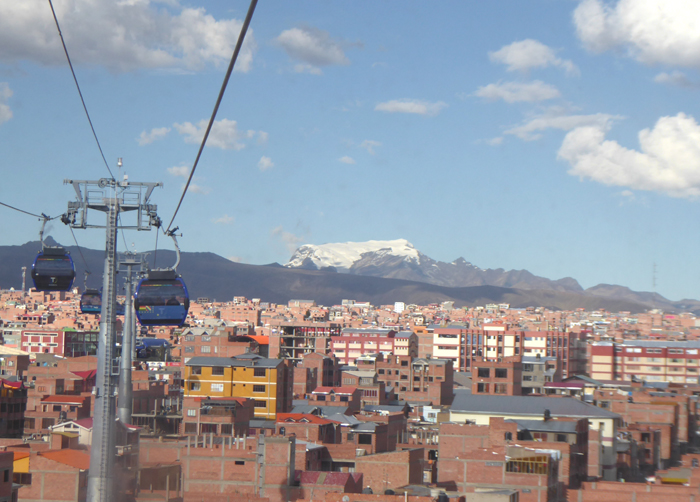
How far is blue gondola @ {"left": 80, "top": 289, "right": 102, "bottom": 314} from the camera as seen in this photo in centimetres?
1784

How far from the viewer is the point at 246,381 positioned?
112 ft

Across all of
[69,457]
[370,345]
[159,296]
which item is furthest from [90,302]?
[370,345]

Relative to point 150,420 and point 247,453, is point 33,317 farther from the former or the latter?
point 247,453

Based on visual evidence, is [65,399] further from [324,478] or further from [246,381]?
[324,478]

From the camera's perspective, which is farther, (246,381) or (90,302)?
(246,381)

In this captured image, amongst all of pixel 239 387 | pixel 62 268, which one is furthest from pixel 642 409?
pixel 62 268

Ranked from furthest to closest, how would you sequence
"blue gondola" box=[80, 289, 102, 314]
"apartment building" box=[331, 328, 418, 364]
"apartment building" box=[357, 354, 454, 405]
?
1. "apartment building" box=[331, 328, 418, 364]
2. "apartment building" box=[357, 354, 454, 405]
3. "blue gondola" box=[80, 289, 102, 314]

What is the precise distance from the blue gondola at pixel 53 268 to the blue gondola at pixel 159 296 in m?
0.91

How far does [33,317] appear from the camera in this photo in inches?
3698

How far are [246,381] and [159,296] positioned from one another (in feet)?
75.2

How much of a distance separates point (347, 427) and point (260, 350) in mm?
30282

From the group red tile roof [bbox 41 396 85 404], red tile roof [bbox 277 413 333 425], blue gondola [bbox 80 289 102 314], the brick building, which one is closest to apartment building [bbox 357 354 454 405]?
the brick building

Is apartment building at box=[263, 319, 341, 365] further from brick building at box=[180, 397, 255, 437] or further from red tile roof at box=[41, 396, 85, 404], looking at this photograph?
brick building at box=[180, 397, 255, 437]

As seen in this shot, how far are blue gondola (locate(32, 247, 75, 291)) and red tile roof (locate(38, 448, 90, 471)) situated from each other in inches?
322
